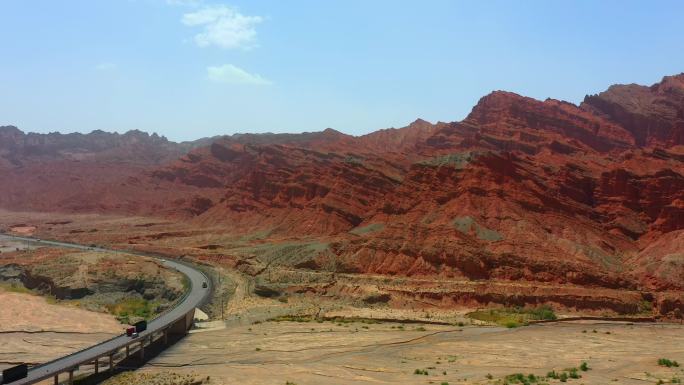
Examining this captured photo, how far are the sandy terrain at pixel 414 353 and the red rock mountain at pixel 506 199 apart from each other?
18057 mm

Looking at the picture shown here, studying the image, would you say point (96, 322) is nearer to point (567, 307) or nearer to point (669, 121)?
point (567, 307)

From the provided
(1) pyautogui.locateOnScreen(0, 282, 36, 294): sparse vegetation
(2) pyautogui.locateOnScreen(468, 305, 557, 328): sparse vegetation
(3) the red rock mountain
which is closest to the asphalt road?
(3) the red rock mountain

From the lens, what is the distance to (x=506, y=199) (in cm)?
9562

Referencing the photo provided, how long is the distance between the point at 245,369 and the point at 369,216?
70.1 metres

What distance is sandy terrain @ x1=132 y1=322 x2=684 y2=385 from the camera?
37.8 m

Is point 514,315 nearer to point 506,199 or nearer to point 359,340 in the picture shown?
point 359,340

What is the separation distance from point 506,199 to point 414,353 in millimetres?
55441

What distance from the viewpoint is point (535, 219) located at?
9119cm

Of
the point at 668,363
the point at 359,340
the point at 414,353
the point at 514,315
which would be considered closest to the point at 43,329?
the point at 359,340

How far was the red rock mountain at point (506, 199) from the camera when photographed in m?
76.4

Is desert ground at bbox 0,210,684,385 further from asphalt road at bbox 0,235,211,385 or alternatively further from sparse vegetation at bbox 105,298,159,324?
sparse vegetation at bbox 105,298,159,324

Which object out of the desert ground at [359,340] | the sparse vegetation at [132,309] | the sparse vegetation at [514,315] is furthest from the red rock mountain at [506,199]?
the sparse vegetation at [132,309]

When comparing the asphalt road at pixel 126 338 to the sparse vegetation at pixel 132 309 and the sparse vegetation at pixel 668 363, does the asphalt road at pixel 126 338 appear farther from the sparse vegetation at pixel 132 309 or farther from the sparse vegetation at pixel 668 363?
the sparse vegetation at pixel 668 363

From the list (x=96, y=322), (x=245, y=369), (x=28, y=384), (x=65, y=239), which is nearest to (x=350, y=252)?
(x=96, y=322)
